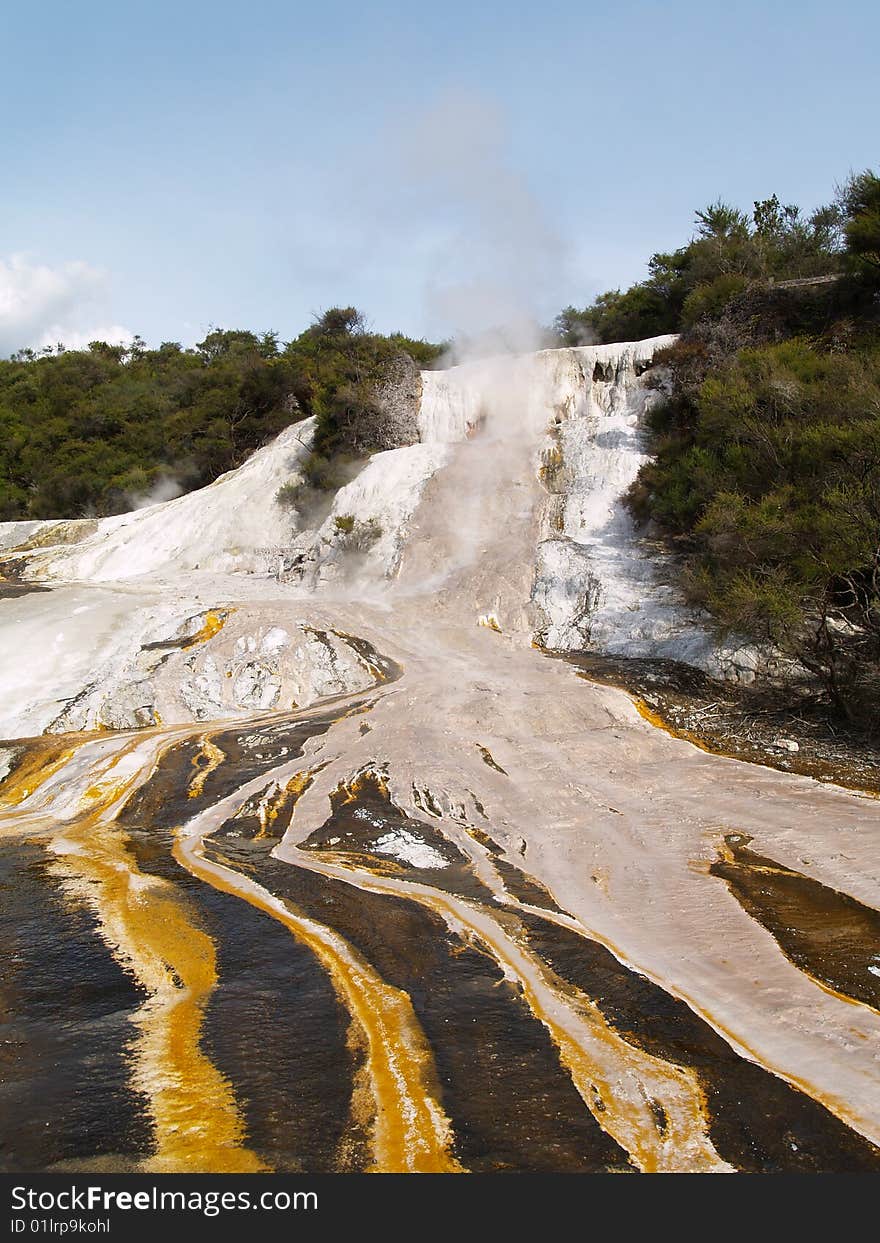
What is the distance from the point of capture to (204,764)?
10258 millimetres

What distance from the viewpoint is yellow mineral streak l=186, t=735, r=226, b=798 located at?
31.0ft

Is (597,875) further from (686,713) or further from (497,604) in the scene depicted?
(497,604)

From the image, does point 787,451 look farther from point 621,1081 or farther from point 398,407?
point 398,407

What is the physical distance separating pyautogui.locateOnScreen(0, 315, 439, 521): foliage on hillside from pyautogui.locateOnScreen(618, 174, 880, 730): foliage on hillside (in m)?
12.2

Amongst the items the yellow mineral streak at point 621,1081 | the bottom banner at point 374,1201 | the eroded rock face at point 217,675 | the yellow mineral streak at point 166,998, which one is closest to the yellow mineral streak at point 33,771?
the eroded rock face at point 217,675

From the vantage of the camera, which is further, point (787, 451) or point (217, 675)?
point (787, 451)

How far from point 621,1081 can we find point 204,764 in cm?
766

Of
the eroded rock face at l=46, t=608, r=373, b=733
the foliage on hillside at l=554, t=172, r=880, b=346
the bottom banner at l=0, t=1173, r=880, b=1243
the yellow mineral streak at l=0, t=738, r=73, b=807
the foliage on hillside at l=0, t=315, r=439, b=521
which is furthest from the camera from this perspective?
the foliage on hillside at l=0, t=315, r=439, b=521

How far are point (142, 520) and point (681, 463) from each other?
56.3 ft

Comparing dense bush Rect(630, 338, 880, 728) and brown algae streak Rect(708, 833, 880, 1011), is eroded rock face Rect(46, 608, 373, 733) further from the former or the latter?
brown algae streak Rect(708, 833, 880, 1011)

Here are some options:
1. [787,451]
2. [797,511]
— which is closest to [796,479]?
[787,451]

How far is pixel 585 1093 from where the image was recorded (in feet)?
11.4

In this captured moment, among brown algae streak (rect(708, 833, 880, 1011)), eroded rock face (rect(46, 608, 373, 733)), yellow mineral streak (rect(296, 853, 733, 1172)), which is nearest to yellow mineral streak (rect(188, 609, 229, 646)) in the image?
eroded rock face (rect(46, 608, 373, 733))

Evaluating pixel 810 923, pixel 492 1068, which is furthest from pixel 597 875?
pixel 492 1068
